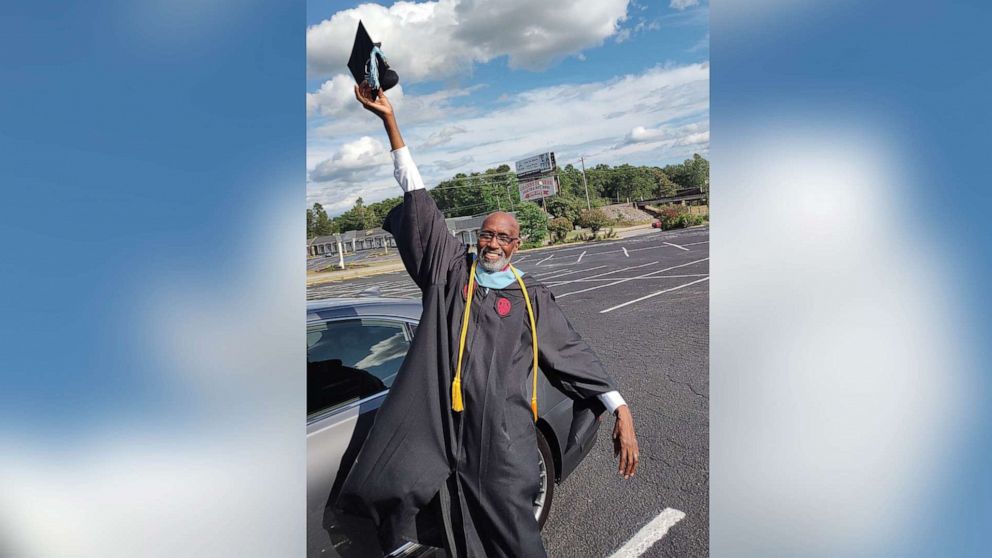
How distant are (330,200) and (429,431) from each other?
1.36 metres

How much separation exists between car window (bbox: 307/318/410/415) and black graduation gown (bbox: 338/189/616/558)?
0.87 feet

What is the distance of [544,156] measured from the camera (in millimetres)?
2408

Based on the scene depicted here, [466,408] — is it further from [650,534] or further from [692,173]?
[692,173]

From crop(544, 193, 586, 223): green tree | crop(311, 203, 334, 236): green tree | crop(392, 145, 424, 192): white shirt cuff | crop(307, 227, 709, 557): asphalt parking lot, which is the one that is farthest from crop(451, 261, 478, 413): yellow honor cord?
crop(311, 203, 334, 236): green tree

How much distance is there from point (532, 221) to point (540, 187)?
0.47 feet

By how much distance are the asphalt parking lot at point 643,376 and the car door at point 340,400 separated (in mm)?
341

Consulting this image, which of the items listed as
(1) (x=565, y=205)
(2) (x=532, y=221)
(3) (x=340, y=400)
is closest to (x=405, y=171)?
(2) (x=532, y=221)

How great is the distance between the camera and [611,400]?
73.4 inches

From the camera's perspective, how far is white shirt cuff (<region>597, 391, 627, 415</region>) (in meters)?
1.86

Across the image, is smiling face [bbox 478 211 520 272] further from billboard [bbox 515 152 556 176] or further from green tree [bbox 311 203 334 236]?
green tree [bbox 311 203 334 236]

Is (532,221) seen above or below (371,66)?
below
